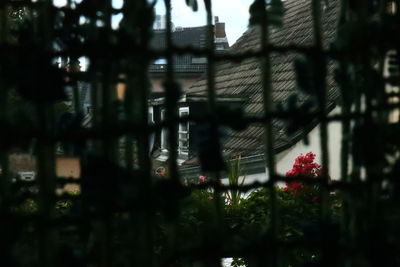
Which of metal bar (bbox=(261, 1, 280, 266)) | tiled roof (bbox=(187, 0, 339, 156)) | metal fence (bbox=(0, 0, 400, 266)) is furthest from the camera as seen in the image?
tiled roof (bbox=(187, 0, 339, 156))

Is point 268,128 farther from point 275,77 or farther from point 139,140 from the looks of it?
point 275,77

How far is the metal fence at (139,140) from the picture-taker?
69 centimetres

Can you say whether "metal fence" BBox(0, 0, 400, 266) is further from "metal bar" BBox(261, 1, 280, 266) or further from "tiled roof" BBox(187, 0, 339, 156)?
"tiled roof" BBox(187, 0, 339, 156)

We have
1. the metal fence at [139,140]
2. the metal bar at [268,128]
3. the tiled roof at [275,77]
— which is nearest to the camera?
the metal fence at [139,140]

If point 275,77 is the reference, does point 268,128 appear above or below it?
below

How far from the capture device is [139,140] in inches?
29.4

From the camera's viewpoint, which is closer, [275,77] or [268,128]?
[268,128]

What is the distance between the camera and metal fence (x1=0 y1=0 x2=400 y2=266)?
69 centimetres

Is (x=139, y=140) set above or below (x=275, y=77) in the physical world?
below

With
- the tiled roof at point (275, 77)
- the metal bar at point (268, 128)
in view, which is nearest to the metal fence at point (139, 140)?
the metal bar at point (268, 128)

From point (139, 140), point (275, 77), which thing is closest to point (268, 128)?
point (139, 140)

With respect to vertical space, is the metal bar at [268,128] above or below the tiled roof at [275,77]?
below

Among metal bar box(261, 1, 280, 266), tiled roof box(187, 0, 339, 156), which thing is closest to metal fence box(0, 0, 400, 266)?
metal bar box(261, 1, 280, 266)

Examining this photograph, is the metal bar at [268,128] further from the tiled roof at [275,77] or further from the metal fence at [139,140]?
the tiled roof at [275,77]
